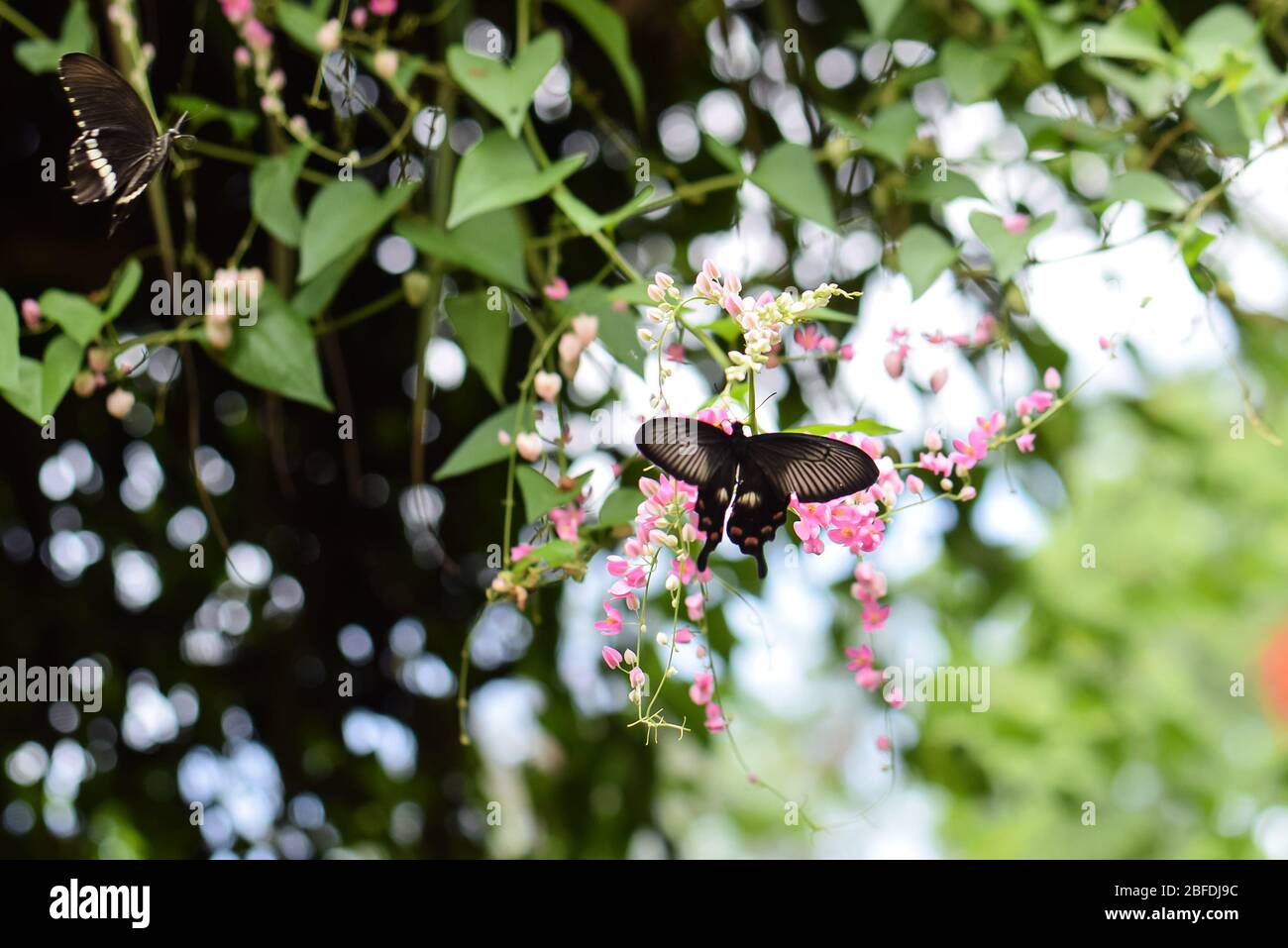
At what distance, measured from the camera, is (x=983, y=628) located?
1.53 meters

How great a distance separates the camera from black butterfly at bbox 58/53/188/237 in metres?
0.57

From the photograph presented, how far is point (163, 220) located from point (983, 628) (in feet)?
3.67

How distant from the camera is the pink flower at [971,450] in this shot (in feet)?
1.95

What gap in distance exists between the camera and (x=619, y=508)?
66 cm

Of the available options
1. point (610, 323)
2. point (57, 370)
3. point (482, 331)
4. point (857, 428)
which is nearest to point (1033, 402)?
point (857, 428)

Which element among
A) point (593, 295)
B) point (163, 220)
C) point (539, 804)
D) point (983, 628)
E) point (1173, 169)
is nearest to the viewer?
point (593, 295)

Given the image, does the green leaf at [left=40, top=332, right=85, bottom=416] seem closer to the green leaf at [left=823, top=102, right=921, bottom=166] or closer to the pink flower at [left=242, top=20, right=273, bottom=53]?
the pink flower at [left=242, top=20, right=273, bottom=53]

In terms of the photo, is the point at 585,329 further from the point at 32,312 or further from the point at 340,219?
the point at 32,312

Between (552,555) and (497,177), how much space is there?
8.7 inches

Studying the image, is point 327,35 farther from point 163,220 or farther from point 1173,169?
point 1173,169

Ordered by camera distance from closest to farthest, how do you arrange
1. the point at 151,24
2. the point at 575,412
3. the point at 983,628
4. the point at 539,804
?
1. the point at 151,24
2. the point at 575,412
3. the point at 983,628
4. the point at 539,804

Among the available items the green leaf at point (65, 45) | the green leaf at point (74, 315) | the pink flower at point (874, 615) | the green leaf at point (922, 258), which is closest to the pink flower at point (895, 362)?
the green leaf at point (922, 258)

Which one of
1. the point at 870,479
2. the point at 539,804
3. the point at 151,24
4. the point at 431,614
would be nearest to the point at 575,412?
the point at 431,614

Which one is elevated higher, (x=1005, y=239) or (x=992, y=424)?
(x=1005, y=239)
